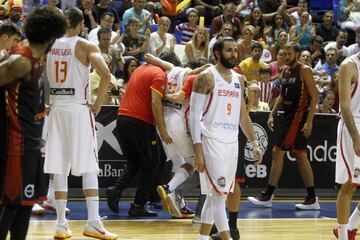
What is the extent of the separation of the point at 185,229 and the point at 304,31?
30.5 ft

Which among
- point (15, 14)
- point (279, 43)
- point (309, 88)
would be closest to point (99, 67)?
point (309, 88)

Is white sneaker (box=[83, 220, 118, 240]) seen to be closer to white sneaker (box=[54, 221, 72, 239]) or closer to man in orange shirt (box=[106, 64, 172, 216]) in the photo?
white sneaker (box=[54, 221, 72, 239])

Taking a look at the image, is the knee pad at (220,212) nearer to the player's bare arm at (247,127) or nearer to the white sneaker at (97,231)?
the player's bare arm at (247,127)

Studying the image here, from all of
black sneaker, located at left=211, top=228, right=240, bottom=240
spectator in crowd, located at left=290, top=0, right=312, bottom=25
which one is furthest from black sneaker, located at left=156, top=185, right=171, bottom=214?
spectator in crowd, located at left=290, top=0, right=312, bottom=25

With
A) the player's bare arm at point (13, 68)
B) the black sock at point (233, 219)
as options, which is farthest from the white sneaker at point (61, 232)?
the player's bare arm at point (13, 68)

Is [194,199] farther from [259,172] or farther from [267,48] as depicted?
[267,48]

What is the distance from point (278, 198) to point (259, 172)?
0.50 meters

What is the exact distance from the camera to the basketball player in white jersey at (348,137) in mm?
7801

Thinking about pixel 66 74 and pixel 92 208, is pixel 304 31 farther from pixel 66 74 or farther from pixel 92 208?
pixel 92 208

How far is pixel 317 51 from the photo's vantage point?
17484mm

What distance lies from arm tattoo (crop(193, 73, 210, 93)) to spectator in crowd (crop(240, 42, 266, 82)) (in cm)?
707

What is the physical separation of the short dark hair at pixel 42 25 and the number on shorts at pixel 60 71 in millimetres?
2610

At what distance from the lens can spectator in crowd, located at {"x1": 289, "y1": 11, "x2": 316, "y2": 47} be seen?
17.9m

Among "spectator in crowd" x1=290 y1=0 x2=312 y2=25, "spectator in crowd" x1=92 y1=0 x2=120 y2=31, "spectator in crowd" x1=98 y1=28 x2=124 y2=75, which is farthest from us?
"spectator in crowd" x1=290 y1=0 x2=312 y2=25
